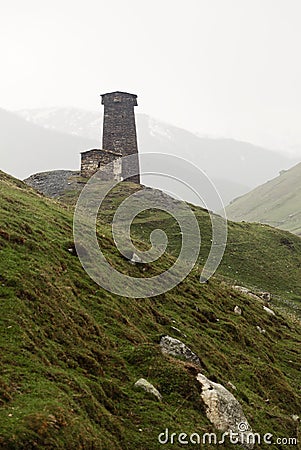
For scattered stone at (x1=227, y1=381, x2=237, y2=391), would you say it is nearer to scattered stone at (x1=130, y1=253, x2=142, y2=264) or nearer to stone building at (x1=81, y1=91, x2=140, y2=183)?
scattered stone at (x1=130, y1=253, x2=142, y2=264)

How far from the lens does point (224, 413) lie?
15.2 m

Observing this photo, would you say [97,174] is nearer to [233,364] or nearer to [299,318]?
[299,318]

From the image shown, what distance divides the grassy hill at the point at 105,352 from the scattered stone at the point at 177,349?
424mm

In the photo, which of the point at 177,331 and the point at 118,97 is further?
the point at 118,97

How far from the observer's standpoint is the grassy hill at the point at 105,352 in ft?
39.6

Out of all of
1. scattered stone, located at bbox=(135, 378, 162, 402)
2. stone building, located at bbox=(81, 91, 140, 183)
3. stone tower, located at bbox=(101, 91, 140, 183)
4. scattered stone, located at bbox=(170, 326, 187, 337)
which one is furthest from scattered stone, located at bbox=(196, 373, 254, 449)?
stone tower, located at bbox=(101, 91, 140, 183)

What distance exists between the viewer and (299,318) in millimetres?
35750

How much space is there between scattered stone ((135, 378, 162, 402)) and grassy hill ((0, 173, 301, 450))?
185mm

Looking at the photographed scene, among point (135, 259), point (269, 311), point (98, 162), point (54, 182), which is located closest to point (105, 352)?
point (135, 259)

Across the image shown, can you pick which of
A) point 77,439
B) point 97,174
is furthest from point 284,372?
point 97,174

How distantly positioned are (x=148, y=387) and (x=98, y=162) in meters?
51.1

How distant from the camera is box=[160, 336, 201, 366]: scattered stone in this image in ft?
57.1

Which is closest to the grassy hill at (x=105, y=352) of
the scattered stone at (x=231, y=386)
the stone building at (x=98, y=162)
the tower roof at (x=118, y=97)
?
the scattered stone at (x=231, y=386)

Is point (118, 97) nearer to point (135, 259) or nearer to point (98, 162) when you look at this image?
point (98, 162)
